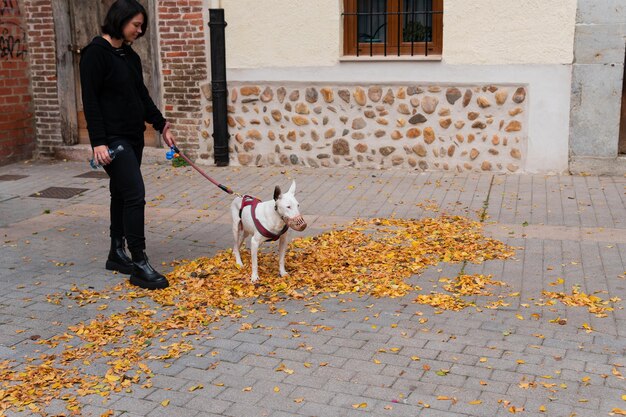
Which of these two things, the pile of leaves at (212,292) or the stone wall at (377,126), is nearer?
the pile of leaves at (212,292)

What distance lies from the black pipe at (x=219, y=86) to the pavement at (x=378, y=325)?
6.63 feet

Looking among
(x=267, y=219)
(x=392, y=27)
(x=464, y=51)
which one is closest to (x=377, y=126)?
(x=392, y=27)

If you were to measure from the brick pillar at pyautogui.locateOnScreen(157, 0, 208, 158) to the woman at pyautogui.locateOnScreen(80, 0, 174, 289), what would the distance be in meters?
4.72

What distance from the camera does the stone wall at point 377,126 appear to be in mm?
9789

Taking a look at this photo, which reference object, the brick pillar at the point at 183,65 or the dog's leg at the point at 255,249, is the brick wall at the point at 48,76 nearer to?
the brick pillar at the point at 183,65

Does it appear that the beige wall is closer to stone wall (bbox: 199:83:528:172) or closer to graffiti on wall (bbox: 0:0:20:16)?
stone wall (bbox: 199:83:528:172)

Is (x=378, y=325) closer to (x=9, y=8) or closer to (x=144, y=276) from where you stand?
(x=144, y=276)

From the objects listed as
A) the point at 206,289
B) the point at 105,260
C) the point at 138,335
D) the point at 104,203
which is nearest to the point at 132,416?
the point at 138,335

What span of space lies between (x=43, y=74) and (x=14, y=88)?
0.48m

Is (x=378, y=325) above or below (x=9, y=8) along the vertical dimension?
below

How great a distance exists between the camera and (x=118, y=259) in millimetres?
6383

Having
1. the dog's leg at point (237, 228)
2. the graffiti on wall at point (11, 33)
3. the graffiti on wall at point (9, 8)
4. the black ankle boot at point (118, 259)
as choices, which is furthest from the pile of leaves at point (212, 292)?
the graffiti on wall at point (9, 8)

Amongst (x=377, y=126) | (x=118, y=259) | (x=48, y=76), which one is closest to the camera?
(x=118, y=259)

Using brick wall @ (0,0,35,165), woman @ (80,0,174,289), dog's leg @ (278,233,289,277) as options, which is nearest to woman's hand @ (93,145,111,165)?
woman @ (80,0,174,289)
